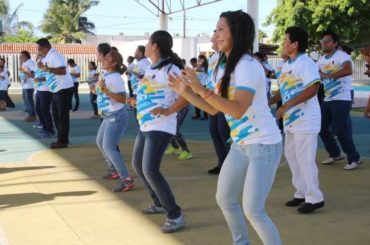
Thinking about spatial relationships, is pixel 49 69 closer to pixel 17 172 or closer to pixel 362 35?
pixel 17 172

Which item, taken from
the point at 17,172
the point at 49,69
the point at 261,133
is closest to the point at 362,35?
the point at 49,69

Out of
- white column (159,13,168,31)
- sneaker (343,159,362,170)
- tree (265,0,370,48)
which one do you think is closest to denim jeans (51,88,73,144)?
sneaker (343,159,362,170)

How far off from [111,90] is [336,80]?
3.24m

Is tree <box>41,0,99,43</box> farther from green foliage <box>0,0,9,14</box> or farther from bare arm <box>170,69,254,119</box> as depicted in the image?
bare arm <box>170,69,254,119</box>

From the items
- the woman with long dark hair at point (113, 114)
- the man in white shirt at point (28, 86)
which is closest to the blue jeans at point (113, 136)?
the woman with long dark hair at point (113, 114)

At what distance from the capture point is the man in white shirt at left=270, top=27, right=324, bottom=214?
5520 mm

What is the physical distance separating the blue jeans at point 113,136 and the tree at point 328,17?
2603cm

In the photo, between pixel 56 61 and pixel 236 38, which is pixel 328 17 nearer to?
pixel 56 61

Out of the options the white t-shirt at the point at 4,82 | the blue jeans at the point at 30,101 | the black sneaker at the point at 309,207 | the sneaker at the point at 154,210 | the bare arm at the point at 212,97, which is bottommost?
the sneaker at the point at 154,210

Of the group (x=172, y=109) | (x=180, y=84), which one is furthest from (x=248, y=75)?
(x=172, y=109)

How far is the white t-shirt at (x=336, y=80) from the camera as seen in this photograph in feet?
24.5

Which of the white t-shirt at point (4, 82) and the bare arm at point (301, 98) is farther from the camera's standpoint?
the white t-shirt at point (4, 82)

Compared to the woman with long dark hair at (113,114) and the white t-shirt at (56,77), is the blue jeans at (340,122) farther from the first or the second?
the white t-shirt at (56,77)

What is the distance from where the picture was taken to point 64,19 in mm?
59250
